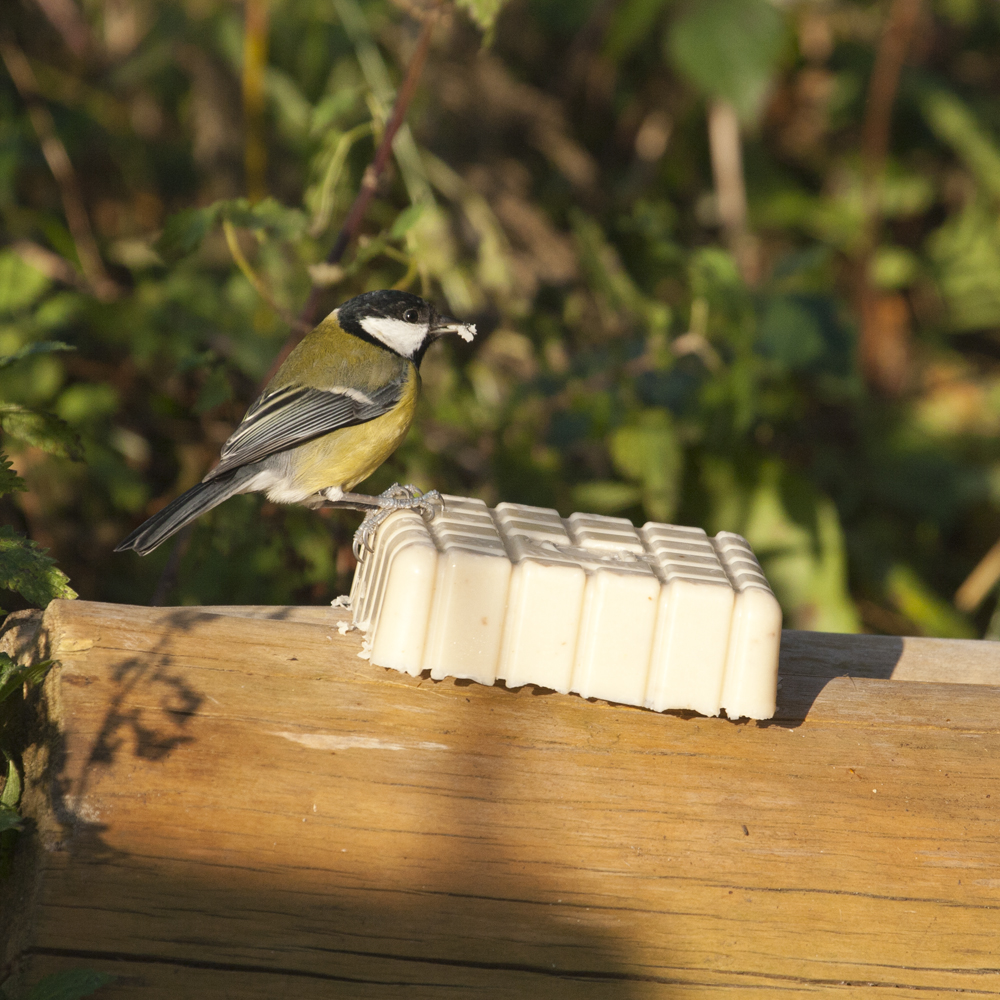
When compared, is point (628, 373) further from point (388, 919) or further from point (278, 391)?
point (388, 919)

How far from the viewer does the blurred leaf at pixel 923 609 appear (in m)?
→ 4.32

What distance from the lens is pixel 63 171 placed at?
404 centimetres

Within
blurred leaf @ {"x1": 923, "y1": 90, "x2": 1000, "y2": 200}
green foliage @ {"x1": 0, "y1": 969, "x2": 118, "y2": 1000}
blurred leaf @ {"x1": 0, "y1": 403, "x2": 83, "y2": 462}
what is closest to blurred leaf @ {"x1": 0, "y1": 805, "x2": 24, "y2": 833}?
green foliage @ {"x1": 0, "y1": 969, "x2": 118, "y2": 1000}

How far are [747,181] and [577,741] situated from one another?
4750mm

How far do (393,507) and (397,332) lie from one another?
2.92 ft

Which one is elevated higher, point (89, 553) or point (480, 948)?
point (480, 948)

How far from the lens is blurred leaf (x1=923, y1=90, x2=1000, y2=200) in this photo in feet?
17.3

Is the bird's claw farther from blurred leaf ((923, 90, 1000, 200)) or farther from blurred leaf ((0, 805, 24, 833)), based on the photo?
blurred leaf ((923, 90, 1000, 200))

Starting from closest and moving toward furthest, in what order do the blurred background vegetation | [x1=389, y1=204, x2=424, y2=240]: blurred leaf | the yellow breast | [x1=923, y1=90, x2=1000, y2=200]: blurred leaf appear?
1. [x1=389, y1=204, x2=424, y2=240]: blurred leaf
2. the yellow breast
3. the blurred background vegetation
4. [x1=923, y1=90, x2=1000, y2=200]: blurred leaf

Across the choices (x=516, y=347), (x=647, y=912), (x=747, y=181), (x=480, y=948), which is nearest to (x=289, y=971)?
(x=480, y=948)

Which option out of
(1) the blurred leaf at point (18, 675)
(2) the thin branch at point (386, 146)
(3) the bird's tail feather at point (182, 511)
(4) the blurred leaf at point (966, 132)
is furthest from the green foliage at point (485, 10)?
(4) the blurred leaf at point (966, 132)

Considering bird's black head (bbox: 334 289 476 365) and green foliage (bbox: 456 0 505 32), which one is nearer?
green foliage (bbox: 456 0 505 32)

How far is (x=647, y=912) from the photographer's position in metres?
1.42

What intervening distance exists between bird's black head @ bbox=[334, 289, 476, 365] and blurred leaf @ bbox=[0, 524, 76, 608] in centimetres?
149
